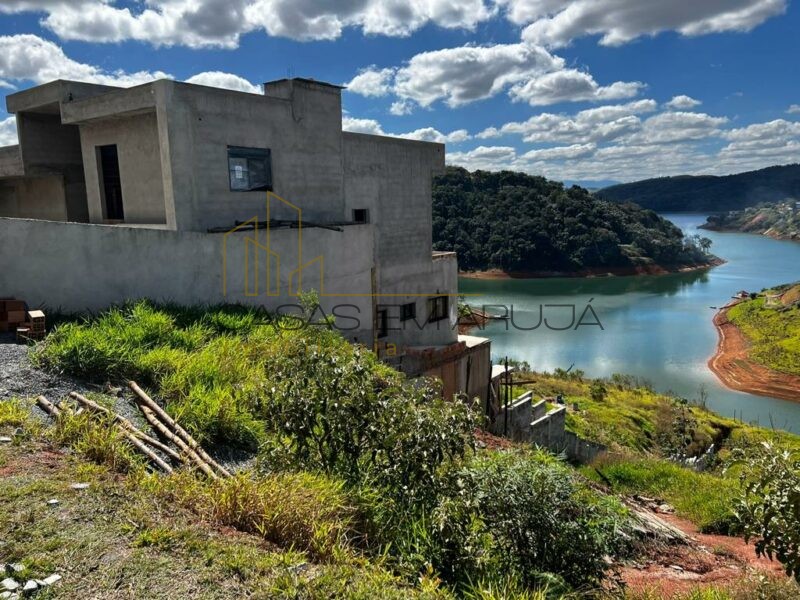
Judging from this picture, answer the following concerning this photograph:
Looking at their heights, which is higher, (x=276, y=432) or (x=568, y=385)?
(x=276, y=432)

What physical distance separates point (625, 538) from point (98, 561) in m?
4.23

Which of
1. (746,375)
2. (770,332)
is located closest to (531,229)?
(770,332)

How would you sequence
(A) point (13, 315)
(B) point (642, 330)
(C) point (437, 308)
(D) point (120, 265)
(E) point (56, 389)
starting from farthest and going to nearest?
(B) point (642, 330), (C) point (437, 308), (D) point (120, 265), (A) point (13, 315), (E) point (56, 389)

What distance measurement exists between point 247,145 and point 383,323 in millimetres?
5261

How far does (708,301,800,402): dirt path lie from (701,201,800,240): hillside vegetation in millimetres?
108052

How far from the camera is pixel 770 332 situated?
4278cm

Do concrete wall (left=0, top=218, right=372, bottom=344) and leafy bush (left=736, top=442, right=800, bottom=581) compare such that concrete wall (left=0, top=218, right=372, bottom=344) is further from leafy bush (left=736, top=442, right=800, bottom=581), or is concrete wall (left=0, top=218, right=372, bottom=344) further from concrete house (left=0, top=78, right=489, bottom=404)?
leafy bush (left=736, top=442, right=800, bottom=581)

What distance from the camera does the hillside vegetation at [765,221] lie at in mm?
131125

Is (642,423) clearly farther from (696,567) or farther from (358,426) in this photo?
(358,426)

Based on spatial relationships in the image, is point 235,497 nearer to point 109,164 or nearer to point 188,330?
point 188,330

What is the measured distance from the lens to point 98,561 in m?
2.88

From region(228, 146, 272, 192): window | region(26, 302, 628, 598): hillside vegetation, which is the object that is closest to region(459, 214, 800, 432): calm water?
region(228, 146, 272, 192): window

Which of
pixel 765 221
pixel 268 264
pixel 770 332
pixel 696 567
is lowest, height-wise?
pixel 770 332

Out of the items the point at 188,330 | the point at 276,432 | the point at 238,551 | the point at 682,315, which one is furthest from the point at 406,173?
the point at 682,315
